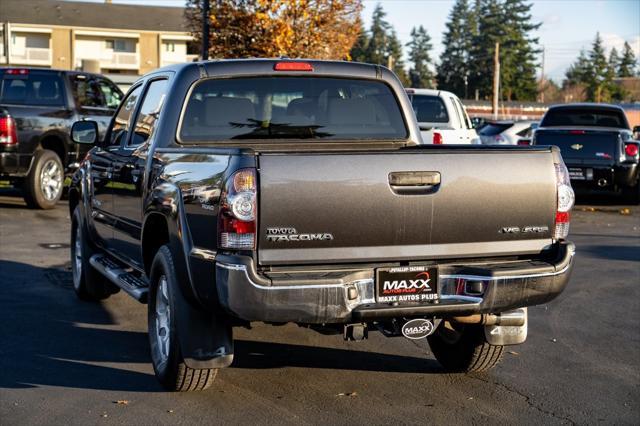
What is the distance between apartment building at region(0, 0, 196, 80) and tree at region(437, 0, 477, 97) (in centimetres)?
3967

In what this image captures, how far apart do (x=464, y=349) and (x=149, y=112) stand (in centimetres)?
272

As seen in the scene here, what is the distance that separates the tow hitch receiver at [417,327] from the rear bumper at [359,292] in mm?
124

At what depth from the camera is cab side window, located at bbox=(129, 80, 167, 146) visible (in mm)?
6434

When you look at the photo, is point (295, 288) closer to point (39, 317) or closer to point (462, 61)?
point (39, 317)

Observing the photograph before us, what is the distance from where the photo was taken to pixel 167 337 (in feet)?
18.4

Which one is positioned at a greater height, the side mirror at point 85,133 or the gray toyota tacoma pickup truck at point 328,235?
the side mirror at point 85,133

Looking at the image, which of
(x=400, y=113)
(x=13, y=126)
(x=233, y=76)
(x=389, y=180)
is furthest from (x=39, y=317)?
(x=13, y=126)

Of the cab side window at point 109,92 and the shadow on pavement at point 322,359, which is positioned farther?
the cab side window at point 109,92

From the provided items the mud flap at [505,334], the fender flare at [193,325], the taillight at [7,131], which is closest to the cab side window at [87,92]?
the taillight at [7,131]

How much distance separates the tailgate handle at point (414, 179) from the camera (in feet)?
16.2

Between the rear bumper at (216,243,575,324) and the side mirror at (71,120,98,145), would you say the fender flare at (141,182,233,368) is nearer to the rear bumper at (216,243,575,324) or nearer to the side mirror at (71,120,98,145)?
the rear bumper at (216,243,575,324)

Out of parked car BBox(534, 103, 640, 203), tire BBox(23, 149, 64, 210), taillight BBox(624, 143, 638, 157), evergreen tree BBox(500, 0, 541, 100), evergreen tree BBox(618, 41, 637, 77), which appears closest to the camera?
tire BBox(23, 149, 64, 210)

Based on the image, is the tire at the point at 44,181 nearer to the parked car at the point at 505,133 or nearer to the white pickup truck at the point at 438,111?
the white pickup truck at the point at 438,111

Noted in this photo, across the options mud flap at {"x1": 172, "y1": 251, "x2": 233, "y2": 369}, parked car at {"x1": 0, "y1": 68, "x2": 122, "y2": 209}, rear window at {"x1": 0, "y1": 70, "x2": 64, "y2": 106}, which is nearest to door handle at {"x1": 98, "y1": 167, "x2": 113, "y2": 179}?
mud flap at {"x1": 172, "y1": 251, "x2": 233, "y2": 369}
